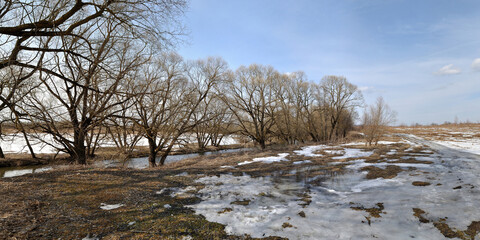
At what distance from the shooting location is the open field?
3.51 metres

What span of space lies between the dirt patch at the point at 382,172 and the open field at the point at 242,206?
5 centimetres

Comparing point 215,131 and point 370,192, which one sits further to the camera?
point 215,131

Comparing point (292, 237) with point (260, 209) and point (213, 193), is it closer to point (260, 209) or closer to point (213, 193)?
point (260, 209)

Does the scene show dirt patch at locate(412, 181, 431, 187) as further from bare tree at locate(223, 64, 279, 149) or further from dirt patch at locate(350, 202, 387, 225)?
Result: bare tree at locate(223, 64, 279, 149)

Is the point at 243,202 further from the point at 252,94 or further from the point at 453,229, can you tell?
the point at 252,94

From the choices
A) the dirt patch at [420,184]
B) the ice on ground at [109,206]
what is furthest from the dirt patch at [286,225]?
the dirt patch at [420,184]

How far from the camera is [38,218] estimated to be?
149 inches

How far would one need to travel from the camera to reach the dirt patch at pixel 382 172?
7.15 meters

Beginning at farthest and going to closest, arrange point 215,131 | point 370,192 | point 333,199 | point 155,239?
point 215,131 → point 370,192 → point 333,199 → point 155,239

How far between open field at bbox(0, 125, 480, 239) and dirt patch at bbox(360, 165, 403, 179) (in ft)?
0.18

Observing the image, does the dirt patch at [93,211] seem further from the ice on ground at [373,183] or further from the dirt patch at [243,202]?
the ice on ground at [373,183]

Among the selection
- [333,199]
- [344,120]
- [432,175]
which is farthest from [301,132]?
[333,199]

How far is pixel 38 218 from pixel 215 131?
24.6m

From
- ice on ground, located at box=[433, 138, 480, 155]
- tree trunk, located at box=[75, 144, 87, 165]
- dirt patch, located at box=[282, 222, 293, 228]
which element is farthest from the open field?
ice on ground, located at box=[433, 138, 480, 155]
